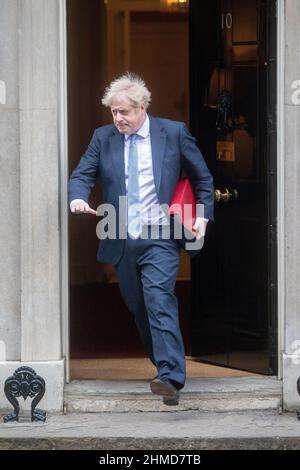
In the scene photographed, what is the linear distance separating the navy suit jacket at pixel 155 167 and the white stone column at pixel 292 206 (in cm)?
53

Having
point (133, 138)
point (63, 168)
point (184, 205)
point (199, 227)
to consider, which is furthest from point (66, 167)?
point (199, 227)

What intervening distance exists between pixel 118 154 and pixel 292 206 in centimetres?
112

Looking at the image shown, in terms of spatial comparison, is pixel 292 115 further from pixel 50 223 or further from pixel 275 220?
pixel 50 223

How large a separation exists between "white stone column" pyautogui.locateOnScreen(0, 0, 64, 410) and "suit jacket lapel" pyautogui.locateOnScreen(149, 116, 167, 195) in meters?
0.60

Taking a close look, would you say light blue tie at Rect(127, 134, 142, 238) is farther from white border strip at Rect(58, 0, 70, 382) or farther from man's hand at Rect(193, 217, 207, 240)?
white border strip at Rect(58, 0, 70, 382)

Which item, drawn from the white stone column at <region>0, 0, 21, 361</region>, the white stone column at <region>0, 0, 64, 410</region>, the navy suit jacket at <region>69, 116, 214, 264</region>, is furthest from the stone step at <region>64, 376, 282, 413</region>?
the navy suit jacket at <region>69, 116, 214, 264</region>

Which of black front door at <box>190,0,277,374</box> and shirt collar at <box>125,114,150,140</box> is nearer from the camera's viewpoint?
shirt collar at <box>125,114,150,140</box>

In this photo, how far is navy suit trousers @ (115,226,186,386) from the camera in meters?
7.21

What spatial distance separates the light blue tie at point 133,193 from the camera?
7.36 meters

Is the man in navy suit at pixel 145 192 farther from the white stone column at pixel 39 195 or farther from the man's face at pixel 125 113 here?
the white stone column at pixel 39 195

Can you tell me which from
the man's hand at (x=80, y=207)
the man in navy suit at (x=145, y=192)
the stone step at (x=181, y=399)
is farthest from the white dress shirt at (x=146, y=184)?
the stone step at (x=181, y=399)

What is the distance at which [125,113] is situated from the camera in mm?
7266

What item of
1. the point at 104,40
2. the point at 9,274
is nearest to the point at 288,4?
the point at 9,274

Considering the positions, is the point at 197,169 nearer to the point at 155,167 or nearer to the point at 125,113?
the point at 155,167
